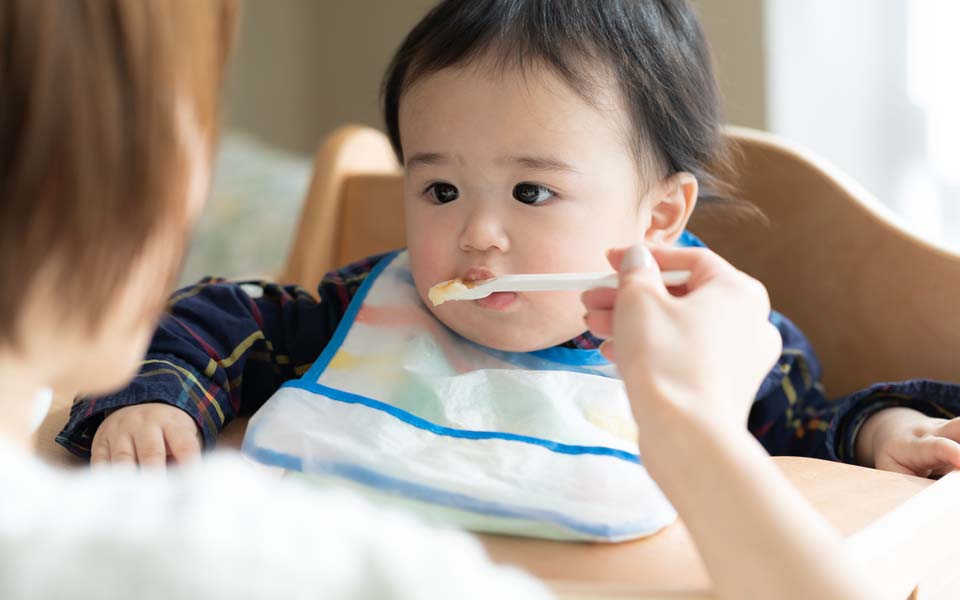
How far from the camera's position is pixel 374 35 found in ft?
8.55

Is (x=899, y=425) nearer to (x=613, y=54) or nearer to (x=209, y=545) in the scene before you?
(x=613, y=54)

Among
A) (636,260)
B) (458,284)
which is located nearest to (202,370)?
(458,284)

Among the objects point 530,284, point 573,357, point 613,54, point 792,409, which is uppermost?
point 613,54

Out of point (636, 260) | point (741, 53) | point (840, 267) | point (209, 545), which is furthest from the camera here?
point (741, 53)

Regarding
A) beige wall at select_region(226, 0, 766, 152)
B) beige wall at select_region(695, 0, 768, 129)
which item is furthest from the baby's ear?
beige wall at select_region(226, 0, 766, 152)

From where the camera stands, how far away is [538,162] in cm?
81

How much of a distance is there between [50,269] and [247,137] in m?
2.37

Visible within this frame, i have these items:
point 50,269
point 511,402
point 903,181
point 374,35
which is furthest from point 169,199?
point 374,35

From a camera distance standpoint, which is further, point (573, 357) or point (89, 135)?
point (573, 357)

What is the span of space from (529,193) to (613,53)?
14cm

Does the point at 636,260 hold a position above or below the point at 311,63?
above

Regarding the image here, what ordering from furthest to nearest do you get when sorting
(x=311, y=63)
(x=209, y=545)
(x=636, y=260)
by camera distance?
(x=311, y=63) → (x=636, y=260) → (x=209, y=545)

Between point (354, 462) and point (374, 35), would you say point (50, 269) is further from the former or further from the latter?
point (374, 35)

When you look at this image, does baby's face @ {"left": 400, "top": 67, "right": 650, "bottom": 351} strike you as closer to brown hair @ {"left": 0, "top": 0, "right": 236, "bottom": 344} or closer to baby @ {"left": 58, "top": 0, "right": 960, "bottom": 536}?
baby @ {"left": 58, "top": 0, "right": 960, "bottom": 536}
